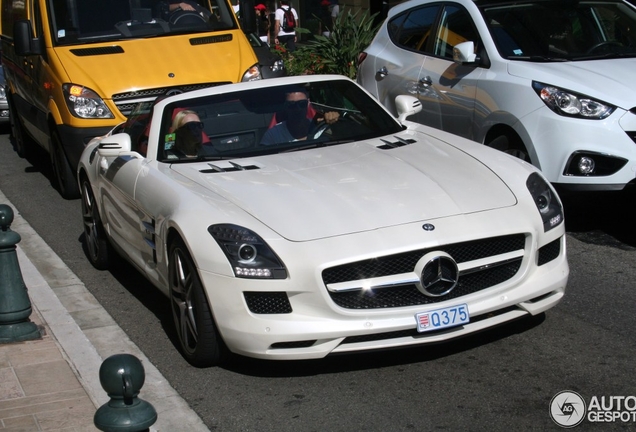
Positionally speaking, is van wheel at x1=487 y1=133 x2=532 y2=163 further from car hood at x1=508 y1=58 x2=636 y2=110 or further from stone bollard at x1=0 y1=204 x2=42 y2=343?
stone bollard at x1=0 y1=204 x2=42 y2=343

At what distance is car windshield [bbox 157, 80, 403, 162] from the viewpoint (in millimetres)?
6633

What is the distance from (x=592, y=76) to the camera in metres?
7.88

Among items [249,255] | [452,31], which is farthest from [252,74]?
[249,255]

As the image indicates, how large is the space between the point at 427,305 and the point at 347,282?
42 centimetres

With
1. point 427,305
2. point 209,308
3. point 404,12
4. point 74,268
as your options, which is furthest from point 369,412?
point 404,12

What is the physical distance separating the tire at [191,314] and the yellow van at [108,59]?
449 cm

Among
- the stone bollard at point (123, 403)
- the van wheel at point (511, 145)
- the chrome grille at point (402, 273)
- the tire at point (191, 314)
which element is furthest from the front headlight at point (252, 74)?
the stone bollard at point (123, 403)

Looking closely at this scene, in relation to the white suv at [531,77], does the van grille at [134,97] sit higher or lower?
lower

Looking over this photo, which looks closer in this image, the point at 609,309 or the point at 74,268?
the point at 609,309

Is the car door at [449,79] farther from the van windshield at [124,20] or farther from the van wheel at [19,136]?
the van wheel at [19,136]

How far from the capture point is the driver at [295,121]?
675 centimetres

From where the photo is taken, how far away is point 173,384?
5.48m

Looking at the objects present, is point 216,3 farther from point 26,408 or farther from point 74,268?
point 26,408

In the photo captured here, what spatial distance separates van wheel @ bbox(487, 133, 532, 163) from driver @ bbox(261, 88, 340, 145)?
1.79 m
